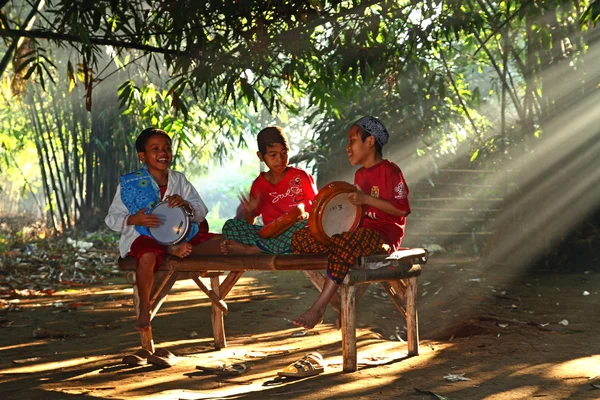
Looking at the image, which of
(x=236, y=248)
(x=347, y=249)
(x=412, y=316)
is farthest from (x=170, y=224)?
(x=412, y=316)

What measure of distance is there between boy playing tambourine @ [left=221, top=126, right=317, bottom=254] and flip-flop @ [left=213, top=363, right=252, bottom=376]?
0.81 meters

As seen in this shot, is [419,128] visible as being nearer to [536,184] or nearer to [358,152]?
[536,184]

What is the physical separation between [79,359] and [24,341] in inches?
44.9

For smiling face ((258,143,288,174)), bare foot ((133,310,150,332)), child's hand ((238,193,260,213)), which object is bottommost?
bare foot ((133,310,150,332))

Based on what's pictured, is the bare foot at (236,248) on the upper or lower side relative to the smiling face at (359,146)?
lower

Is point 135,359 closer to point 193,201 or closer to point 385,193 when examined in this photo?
point 193,201

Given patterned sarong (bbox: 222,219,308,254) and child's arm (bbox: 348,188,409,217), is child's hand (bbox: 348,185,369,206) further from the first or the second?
patterned sarong (bbox: 222,219,308,254)

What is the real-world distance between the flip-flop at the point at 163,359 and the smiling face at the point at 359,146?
5.88 feet

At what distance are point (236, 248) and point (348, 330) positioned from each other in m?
1.09

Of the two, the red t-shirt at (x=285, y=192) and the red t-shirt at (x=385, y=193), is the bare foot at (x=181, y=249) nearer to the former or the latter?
the red t-shirt at (x=285, y=192)

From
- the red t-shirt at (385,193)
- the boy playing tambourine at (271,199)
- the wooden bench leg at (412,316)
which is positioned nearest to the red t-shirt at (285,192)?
the boy playing tambourine at (271,199)

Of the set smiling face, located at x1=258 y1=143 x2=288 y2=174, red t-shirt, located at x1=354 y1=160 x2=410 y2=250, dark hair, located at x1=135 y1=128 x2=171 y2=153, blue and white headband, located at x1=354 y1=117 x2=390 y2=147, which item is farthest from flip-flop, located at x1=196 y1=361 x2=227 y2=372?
blue and white headband, located at x1=354 y1=117 x2=390 y2=147

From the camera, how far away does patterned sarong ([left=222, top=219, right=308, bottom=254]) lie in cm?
507

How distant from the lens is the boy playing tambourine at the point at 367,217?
4.53m
